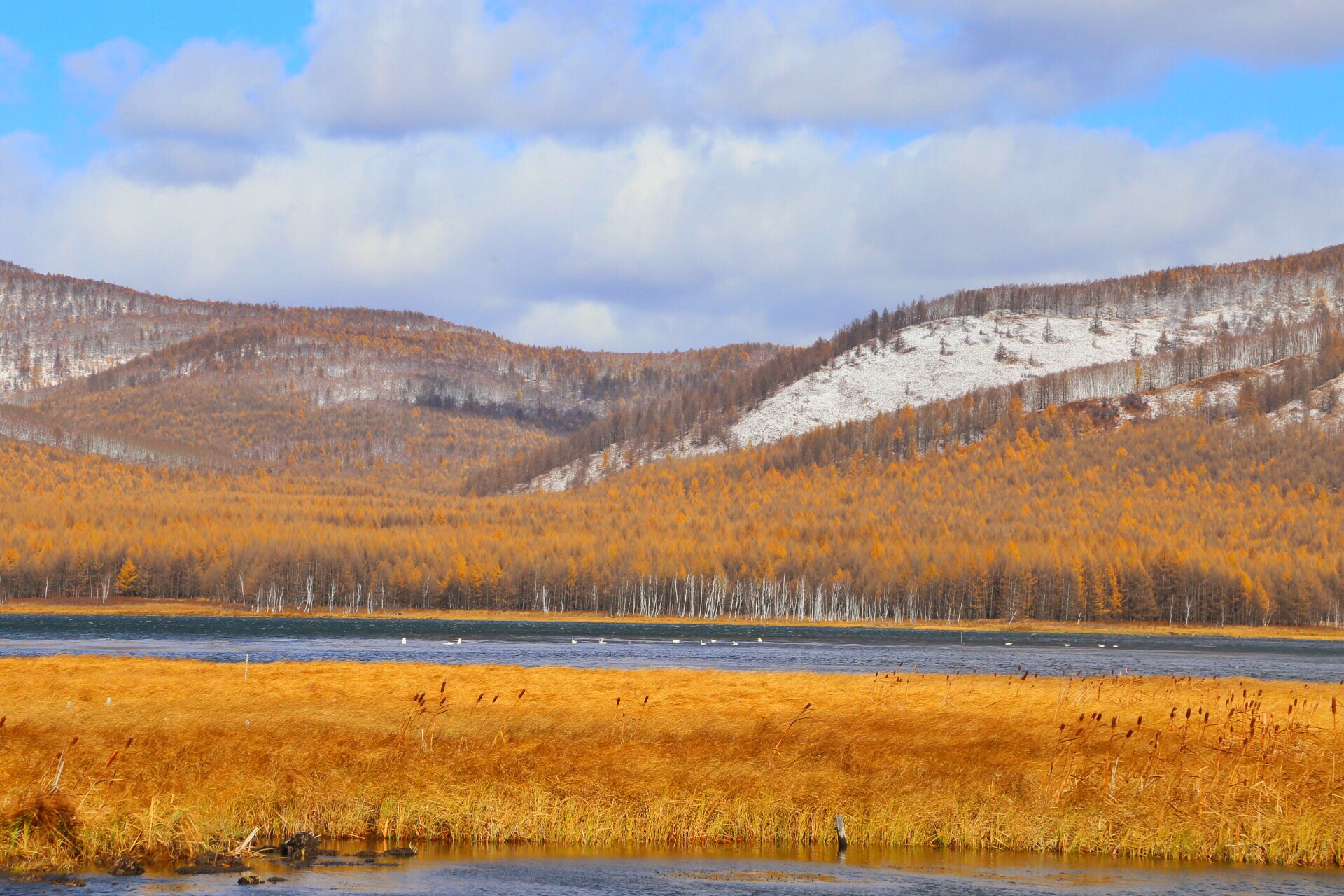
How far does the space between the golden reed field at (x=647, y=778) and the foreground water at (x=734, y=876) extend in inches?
37.0

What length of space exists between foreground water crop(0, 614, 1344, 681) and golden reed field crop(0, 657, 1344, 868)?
38900 mm

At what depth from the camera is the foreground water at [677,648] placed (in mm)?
97438

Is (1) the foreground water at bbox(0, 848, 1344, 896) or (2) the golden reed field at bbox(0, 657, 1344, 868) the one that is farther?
(2) the golden reed field at bbox(0, 657, 1344, 868)

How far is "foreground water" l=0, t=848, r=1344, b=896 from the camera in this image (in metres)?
30.8

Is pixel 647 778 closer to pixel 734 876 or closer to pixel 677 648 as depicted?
pixel 734 876

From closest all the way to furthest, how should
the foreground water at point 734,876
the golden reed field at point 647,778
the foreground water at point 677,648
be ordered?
the foreground water at point 734,876
the golden reed field at point 647,778
the foreground water at point 677,648

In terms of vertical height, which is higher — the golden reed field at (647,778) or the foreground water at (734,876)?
the golden reed field at (647,778)

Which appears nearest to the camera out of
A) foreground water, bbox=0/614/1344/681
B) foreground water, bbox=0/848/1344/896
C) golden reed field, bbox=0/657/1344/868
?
foreground water, bbox=0/848/1344/896

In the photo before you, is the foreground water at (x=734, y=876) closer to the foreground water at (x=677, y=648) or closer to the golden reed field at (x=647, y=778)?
the golden reed field at (x=647, y=778)

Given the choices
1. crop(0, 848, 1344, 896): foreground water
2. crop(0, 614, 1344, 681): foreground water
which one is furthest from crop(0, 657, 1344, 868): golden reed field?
crop(0, 614, 1344, 681): foreground water

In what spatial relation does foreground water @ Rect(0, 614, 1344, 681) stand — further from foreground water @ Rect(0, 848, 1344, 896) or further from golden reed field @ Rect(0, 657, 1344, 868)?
foreground water @ Rect(0, 848, 1344, 896)

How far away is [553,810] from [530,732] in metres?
6.46

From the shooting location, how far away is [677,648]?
5241 inches

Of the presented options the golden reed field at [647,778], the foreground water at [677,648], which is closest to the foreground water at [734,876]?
the golden reed field at [647,778]
